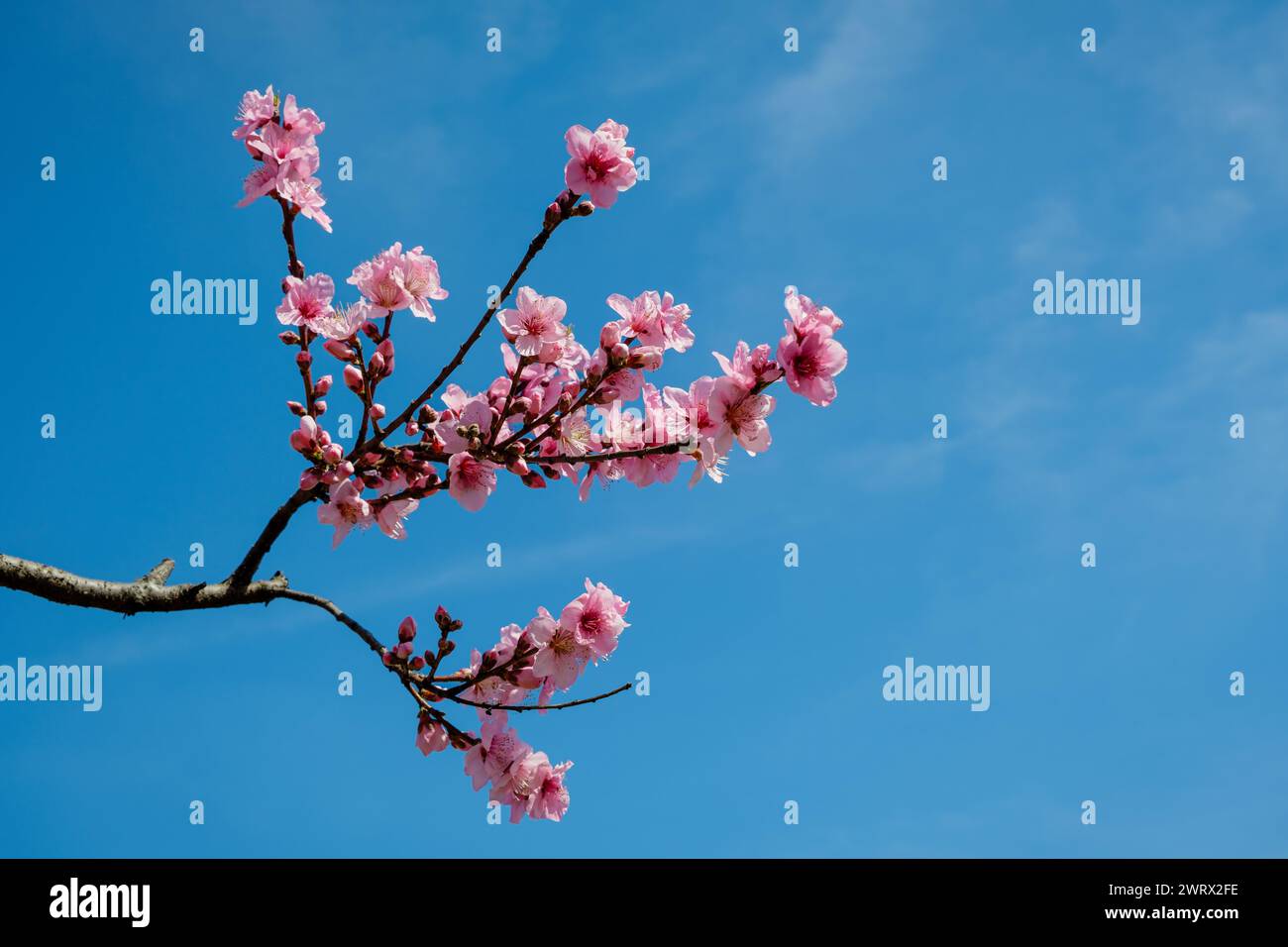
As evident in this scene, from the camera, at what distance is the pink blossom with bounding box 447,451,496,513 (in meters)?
3.82

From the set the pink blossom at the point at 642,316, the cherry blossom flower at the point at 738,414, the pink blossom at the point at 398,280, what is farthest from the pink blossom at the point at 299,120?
the cherry blossom flower at the point at 738,414

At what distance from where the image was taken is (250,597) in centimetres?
392

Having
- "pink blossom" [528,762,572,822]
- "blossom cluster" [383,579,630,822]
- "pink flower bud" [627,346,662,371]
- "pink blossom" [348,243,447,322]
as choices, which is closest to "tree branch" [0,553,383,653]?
"blossom cluster" [383,579,630,822]

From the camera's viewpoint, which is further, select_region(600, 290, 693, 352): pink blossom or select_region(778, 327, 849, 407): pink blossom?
select_region(600, 290, 693, 352): pink blossom

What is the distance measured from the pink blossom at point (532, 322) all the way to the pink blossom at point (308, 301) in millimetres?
591

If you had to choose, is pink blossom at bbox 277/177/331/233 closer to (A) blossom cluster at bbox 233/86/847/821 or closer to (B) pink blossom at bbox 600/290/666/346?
(A) blossom cluster at bbox 233/86/847/821

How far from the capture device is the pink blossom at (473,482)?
3818 mm

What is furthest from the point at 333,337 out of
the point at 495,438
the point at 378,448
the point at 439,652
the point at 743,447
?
the point at 743,447

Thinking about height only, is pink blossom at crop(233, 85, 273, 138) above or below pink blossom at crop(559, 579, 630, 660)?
above

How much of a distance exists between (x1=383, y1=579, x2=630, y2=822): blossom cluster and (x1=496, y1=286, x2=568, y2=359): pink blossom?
0.94 metres

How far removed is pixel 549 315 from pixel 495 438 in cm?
49

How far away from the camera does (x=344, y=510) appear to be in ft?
12.2

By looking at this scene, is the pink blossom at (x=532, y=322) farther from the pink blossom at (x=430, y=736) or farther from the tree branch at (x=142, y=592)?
the pink blossom at (x=430, y=736)

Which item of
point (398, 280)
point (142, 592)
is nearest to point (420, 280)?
point (398, 280)
